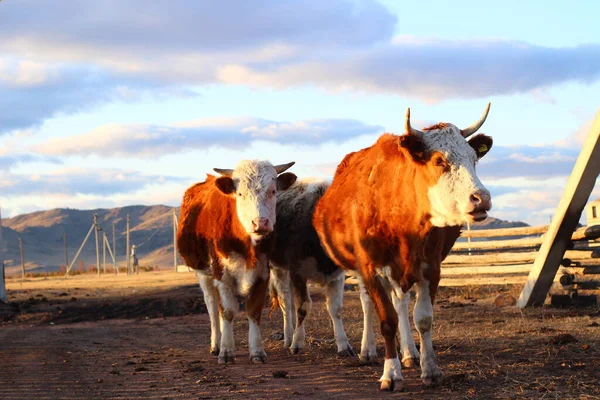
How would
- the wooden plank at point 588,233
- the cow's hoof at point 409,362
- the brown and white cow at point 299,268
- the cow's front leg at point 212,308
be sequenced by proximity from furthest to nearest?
the wooden plank at point 588,233, the cow's front leg at point 212,308, the brown and white cow at point 299,268, the cow's hoof at point 409,362

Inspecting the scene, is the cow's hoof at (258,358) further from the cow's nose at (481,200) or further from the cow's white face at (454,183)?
the cow's nose at (481,200)

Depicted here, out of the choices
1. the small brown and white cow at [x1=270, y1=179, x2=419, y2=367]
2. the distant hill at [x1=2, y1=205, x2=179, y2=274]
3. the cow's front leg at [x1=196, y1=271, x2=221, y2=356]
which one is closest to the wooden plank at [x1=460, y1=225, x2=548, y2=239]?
the small brown and white cow at [x1=270, y1=179, x2=419, y2=367]

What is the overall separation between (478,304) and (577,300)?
1.99m

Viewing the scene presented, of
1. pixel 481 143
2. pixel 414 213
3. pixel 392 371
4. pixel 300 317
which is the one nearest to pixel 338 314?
pixel 300 317

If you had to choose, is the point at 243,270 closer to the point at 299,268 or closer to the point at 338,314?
the point at 299,268

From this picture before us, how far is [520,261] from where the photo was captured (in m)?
17.0

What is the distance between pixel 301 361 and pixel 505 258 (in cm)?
786

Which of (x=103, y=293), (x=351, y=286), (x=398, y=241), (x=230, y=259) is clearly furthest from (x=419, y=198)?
(x=103, y=293)

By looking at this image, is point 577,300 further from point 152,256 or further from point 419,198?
point 152,256

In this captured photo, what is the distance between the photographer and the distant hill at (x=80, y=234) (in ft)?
414

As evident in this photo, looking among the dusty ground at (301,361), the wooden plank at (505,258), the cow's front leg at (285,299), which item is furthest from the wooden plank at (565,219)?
the cow's front leg at (285,299)

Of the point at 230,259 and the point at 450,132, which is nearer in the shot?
the point at 450,132

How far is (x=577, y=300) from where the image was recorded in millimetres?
13742

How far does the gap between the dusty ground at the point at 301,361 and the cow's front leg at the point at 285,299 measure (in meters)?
0.31
